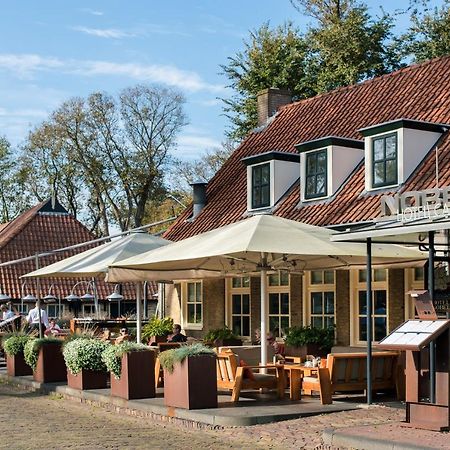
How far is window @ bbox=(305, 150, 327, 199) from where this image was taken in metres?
19.1

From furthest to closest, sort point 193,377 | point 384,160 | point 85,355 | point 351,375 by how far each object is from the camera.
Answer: point 384,160, point 85,355, point 351,375, point 193,377

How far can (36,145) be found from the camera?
49250 millimetres

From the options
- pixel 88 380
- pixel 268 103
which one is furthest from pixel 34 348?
pixel 268 103

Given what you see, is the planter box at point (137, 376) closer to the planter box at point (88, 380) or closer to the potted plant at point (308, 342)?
the planter box at point (88, 380)

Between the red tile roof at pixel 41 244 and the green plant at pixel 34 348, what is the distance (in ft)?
59.9

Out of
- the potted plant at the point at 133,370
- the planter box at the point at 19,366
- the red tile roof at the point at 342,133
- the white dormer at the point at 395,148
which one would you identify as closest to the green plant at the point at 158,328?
the red tile roof at the point at 342,133

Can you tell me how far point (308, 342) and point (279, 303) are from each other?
4.12 metres

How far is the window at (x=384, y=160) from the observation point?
56.7ft

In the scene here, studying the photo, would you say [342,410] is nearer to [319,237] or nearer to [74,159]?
[319,237]

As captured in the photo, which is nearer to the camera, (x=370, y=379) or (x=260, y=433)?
(x=260, y=433)

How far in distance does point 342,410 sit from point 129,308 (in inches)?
1100

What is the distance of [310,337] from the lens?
16.1 meters

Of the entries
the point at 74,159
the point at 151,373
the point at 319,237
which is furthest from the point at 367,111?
the point at 74,159

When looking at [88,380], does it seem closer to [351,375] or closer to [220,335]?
[220,335]
